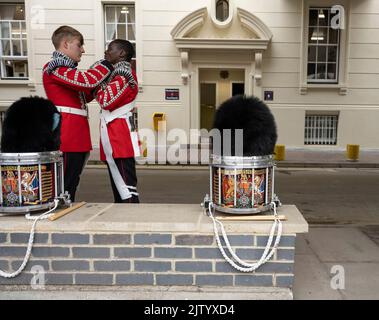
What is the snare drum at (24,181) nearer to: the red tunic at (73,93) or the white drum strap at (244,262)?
the red tunic at (73,93)

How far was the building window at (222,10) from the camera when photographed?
12.9 metres

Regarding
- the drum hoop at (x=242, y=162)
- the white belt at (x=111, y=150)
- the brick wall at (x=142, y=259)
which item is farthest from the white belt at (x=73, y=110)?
the drum hoop at (x=242, y=162)

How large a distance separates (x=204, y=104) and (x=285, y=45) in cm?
329

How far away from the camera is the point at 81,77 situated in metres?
2.94

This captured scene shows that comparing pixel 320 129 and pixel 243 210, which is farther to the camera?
pixel 320 129

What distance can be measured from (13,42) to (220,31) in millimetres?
6883

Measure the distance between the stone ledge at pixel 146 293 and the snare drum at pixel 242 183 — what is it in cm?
48

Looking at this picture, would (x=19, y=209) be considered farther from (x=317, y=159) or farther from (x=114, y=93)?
(x=317, y=159)

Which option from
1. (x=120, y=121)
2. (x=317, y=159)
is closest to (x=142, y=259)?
(x=120, y=121)

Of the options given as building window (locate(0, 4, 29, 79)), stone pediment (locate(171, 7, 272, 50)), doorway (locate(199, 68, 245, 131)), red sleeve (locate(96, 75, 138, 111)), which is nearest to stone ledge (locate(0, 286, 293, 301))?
red sleeve (locate(96, 75, 138, 111))

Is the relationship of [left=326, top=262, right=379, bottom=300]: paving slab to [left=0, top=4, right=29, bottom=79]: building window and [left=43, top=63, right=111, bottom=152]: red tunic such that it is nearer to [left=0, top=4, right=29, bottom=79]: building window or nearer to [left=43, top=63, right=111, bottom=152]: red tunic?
[left=43, top=63, right=111, bottom=152]: red tunic

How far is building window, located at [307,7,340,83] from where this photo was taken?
13180mm

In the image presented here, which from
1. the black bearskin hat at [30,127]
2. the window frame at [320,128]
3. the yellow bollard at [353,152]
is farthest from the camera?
the window frame at [320,128]

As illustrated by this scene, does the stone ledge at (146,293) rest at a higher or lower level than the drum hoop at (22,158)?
lower
